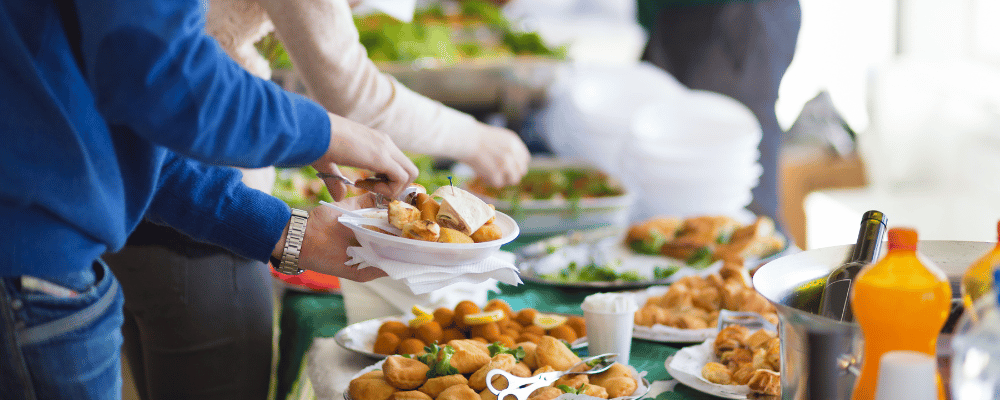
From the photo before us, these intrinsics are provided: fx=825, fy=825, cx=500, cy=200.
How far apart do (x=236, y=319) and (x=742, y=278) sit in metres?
0.82

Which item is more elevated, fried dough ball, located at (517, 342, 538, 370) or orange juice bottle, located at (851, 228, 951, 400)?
orange juice bottle, located at (851, 228, 951, 400)

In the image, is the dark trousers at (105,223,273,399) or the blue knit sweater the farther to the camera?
the dark trousers at (105,223,273,399)

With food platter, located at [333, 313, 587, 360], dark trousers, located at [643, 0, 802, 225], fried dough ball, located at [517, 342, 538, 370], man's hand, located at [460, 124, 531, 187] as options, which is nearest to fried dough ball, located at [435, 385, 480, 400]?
fried dough ball, located at [517, 342, 538, 370]

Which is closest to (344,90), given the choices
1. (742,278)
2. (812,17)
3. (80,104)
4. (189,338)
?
(189,338)

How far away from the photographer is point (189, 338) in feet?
4.33

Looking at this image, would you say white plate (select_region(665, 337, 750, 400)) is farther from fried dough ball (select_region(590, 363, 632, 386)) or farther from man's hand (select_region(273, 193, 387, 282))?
man's hand (select_region(273, 193, 387, 282))

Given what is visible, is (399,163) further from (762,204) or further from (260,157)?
(762,204)

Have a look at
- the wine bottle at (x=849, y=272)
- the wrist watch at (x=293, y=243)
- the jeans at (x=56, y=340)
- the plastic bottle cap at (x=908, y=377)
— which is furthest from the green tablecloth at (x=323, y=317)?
the plastic bottle cap at (x=908, y=377)

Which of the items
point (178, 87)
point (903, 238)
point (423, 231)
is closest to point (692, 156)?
point (423, 231)

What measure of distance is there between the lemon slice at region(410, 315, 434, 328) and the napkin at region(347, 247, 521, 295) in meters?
0.21

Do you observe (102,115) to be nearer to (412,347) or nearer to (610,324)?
(412,347)

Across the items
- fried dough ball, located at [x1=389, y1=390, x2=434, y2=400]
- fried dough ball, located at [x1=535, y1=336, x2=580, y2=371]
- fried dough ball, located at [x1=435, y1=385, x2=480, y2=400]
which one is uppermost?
fried dough ball, located at [x1=535, y1=336, x2=580, y2=371]

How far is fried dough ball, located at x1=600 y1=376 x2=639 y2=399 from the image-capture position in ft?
3.06

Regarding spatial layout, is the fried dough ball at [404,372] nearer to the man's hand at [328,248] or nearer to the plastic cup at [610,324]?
the man's hand at [328,248]
